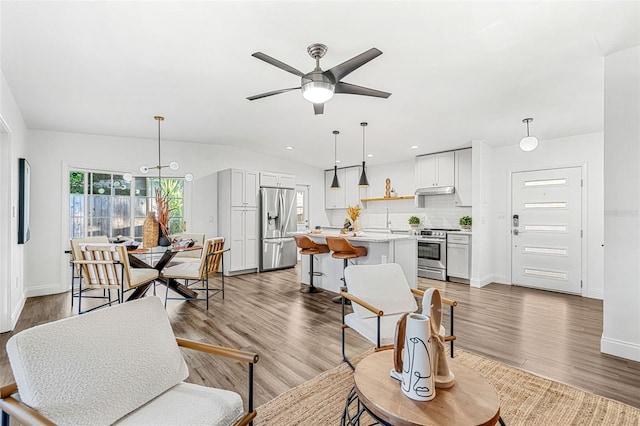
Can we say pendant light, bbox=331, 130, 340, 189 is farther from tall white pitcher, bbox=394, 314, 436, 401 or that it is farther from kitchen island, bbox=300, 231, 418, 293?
tall white pitcher, bbox=394, 314, 436, 401

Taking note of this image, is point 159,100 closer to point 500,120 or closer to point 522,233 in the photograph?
point 500,120

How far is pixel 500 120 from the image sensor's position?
4.32 metres

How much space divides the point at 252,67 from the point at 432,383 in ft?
9.56

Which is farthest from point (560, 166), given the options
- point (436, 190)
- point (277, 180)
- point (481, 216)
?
point (277, 180)

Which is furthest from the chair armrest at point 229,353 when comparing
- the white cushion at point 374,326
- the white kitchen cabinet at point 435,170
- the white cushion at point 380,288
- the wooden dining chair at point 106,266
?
the white kitchen cabinet at point 435,170

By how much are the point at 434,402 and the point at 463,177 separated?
5260mm

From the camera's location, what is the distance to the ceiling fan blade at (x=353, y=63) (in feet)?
6.80

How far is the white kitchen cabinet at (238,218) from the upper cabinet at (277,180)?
0.17m

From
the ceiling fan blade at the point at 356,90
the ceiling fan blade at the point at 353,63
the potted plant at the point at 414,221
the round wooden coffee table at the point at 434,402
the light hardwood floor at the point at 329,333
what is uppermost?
the ceiling fan blade at the point at 353,63

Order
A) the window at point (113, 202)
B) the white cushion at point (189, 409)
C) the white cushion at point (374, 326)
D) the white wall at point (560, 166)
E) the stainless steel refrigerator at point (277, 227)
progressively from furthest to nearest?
1. the stainless steel refrigerator at point (277, 227)
2. the window at point (113, 202)
3. the white wall at point (560, 166)
4. the white cushion at point (374, 326)
5. the white cushion at point (189, 409)

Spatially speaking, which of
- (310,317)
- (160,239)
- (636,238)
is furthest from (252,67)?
(636,238)

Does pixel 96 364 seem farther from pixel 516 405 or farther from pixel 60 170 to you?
pixel 60 170

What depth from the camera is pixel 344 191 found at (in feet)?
26.7

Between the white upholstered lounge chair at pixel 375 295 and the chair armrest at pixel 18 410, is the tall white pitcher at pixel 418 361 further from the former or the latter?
the chair armrest at pixel 18 410
